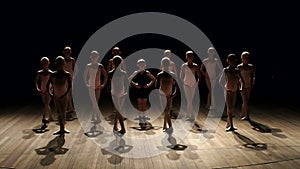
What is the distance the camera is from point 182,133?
657 centimetres

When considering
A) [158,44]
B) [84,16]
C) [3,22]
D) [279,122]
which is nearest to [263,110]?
[279,122]

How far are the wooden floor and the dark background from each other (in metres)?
5.24

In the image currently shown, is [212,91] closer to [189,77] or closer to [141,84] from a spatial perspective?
Answer: [189,77]

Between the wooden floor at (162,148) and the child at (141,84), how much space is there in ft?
1.77

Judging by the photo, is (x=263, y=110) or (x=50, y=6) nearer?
(x=263, y=110)

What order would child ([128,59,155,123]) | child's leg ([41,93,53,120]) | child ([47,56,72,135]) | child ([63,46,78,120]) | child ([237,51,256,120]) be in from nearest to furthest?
child ([47,56,72,135]) → child ([128,59,155,123]) → child's leg ([41,93,53,120]) → child ([237,51,256,120]) → child ([63,46,78,120])

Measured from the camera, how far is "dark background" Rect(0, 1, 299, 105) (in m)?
12.1

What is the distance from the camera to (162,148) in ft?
18.6

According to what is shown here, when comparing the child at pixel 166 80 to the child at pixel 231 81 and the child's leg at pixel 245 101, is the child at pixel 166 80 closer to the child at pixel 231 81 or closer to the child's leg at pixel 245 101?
the child at pixel 231 81

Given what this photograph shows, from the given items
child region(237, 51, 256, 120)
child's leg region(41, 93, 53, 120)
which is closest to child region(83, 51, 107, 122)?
child's leg region(41, 93, 53, 120)

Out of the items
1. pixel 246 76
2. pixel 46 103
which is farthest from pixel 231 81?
pixel 46 103

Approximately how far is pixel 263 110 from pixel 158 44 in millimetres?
5297

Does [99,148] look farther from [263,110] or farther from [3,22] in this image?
[3,22]

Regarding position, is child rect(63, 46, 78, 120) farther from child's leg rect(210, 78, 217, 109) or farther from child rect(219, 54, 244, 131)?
child rect(219, 54, 244, 131)
